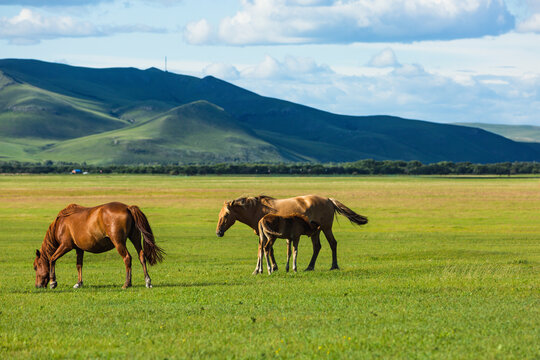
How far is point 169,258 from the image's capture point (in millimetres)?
31141

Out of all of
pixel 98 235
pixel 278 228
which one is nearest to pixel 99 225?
pixel 98 235

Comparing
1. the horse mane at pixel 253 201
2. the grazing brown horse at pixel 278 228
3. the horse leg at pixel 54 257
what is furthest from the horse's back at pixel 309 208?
the horse leg at pixel 54 257

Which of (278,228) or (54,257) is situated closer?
(54,257)

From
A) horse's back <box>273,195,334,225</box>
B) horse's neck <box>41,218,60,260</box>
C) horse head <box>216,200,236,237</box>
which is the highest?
horse's back <box>273,195,334,225</box>

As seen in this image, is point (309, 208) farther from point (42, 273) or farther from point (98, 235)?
point (42, 273)

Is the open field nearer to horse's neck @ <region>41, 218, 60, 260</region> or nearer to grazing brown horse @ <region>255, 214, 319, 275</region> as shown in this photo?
grazing brown horse @ <region>255, 214, 319, 275</region>

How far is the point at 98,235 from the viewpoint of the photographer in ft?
62.7

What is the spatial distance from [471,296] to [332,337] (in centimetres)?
567

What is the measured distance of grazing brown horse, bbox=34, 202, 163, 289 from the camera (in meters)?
18.8

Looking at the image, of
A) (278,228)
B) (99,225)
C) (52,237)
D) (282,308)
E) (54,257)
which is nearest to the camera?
(282,308)

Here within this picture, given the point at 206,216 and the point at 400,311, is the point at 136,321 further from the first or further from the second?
the point at 206,216

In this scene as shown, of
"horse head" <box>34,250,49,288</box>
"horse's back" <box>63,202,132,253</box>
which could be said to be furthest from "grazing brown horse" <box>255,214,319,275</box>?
"horse head" <box>34,250,49,288</box>

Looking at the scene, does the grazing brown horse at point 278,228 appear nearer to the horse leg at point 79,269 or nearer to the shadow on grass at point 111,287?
the shadow on grass at point 111,287

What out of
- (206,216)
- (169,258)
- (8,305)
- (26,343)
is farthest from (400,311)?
(206,216)
